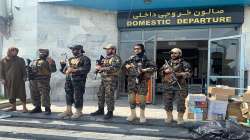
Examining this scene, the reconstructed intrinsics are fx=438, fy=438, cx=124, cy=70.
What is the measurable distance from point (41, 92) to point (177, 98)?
3201mm

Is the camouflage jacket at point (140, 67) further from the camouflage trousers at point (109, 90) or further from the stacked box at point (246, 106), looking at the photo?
the stacked box at point (246, 106)

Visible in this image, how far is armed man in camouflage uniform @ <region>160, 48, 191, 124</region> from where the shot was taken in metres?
8.79

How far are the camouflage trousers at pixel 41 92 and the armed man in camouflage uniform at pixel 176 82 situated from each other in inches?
110

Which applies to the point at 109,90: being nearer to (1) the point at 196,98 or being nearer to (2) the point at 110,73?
(2) the point at 110,73

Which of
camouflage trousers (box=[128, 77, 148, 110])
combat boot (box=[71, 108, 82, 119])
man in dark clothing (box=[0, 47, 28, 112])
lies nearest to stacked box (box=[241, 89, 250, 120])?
camouflage trousers (box=[128, 77, 148, 110])

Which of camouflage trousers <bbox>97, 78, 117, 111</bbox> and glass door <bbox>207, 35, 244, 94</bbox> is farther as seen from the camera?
glass door <bbox>207, 35, 244, 94</bbox>

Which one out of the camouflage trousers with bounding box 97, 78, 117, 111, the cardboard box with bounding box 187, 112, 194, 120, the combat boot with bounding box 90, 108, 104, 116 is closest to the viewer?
the camouflage trousers with bounding box 97, 78, 117, 111

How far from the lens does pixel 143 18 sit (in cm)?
1351

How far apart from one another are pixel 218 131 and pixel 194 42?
6.45 m

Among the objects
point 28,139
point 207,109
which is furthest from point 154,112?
point 28,139

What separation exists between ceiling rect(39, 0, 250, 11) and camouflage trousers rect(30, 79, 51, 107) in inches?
129

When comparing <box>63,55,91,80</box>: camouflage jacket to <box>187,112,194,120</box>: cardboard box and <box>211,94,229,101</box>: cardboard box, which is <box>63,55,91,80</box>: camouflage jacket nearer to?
<box>187,112,194,120</box>: cardboard box

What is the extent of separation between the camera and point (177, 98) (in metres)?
8.84

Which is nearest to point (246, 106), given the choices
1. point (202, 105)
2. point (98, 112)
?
point (202, 105)
